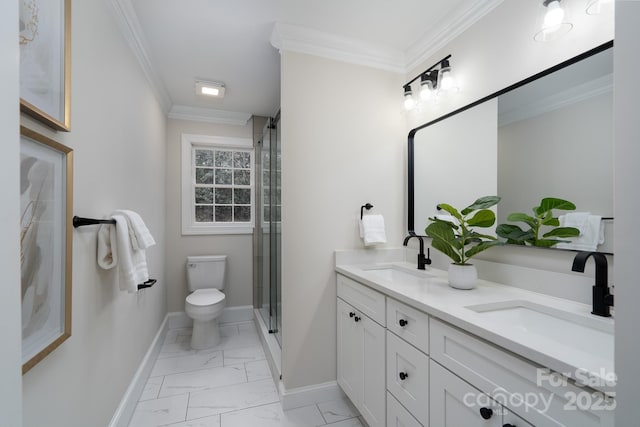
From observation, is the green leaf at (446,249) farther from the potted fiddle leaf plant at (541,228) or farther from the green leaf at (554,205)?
the green leaf at (554,205)

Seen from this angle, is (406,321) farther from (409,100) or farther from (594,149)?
(409,100)

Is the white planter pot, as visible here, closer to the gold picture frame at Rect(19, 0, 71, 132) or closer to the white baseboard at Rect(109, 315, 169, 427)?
the gold picture frame at Rect(19, 0, 71, 132)

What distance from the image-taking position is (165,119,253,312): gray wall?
10.3 feet

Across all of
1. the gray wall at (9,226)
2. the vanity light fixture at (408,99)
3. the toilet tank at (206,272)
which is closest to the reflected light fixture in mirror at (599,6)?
the vanity light fixture at (408,99)

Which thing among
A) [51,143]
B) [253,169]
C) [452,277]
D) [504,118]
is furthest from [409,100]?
[253,169]

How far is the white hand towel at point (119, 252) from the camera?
1.31 metres

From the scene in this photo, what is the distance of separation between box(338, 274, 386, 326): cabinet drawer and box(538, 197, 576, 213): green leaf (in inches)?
33.8

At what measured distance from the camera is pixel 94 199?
130 centimetres

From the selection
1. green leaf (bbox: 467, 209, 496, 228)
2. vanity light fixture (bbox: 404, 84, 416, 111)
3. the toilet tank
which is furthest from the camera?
the toilet tank

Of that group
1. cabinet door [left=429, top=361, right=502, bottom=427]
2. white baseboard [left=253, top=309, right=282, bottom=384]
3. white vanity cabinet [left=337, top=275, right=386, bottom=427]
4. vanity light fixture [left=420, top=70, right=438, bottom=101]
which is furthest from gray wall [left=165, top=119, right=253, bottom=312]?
cabinet door [left=429, top=361, right=502, bottom=427]

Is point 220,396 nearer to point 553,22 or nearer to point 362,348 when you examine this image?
point 362,348

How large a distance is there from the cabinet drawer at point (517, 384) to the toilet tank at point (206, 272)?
2.64 metres

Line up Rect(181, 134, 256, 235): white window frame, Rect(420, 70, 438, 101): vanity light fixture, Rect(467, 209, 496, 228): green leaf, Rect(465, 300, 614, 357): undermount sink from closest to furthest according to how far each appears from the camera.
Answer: Rect(465, 300, 614, 357): undermount sink, Rect(467, 209, 496, 228): green leaf, Rect(420, 70, 438, 101): vanity light fixture, Rect(181, 134, 256, 235): white window frame

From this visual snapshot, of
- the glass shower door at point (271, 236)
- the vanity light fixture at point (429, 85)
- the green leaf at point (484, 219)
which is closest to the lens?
the green leaf at point (484, 219)
